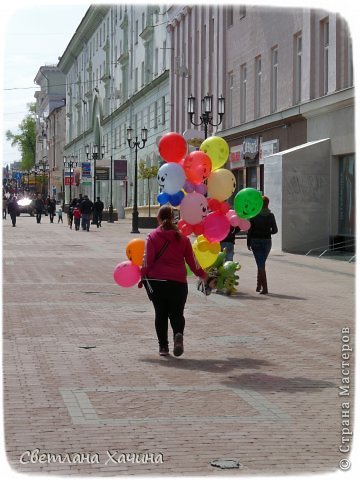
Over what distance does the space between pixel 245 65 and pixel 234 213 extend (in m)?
28.5

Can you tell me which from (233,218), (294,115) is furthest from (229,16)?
(233,218)

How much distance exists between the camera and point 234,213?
1185 centimetres

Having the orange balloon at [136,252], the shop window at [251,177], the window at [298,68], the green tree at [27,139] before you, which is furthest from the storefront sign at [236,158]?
the green tree at [27,139]

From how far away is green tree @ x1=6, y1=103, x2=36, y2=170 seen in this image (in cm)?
16238

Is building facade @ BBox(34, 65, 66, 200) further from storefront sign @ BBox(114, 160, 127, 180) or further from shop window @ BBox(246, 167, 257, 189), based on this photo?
shop window @ BBox(246, 167, 257, 189)

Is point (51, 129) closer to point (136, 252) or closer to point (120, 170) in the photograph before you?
point (120, 170)

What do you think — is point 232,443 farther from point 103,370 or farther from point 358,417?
point 103,370

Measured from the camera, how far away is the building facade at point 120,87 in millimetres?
59875

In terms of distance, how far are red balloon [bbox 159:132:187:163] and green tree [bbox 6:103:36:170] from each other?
153 meters

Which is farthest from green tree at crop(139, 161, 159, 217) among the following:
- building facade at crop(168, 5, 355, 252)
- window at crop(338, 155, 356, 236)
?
window at crop(338, 155, 356, 236)

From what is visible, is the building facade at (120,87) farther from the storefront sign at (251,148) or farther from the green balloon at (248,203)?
the green balloon at (248,203)

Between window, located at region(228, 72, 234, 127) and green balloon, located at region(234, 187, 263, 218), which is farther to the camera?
window, located at region(228, 72, 234, 127)

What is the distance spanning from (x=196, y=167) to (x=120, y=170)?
2182 inches

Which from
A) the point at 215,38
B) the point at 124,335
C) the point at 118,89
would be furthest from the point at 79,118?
the point at 124,335
